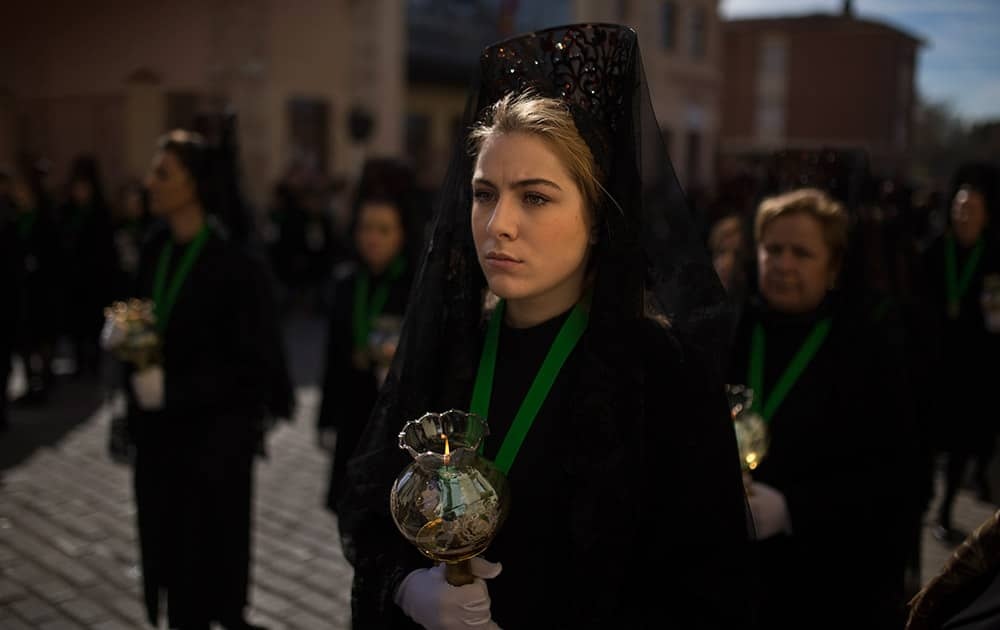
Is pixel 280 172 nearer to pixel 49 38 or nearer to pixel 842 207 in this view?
pixel 49 38

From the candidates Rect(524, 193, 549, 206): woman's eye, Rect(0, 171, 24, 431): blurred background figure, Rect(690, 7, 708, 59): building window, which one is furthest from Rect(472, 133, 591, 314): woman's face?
Rect(690, 7, 708, 59): building window

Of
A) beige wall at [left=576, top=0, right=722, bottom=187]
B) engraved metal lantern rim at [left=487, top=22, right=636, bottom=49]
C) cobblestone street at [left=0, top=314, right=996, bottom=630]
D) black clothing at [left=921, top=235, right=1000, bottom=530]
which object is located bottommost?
cobblestone street at [left=0, top=314, right=996, bottom=630]

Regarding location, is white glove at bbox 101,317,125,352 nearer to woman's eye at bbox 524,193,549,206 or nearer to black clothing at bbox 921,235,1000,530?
woman's eye at bbox 524,193,549,206

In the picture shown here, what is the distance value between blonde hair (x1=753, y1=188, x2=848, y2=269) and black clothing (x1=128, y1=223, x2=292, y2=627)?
2.26 m

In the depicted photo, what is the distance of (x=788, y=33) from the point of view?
139ft

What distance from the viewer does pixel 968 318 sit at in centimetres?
594

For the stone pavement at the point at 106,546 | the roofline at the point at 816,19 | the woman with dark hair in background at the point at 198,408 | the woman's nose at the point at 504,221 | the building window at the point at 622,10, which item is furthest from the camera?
the roofline at the point at 816,19

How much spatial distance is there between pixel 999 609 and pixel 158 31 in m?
17.7

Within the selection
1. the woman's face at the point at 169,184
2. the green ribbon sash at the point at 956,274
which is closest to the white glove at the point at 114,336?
the woman's face at the point at 169,184

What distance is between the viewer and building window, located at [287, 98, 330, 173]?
1659 cm

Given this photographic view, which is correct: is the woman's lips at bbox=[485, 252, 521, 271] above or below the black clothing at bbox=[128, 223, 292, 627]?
above

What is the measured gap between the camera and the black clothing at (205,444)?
3674mm

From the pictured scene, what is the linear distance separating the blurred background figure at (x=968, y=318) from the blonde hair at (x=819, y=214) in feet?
10.1

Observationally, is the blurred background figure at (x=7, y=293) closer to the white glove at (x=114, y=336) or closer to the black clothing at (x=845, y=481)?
the white glove at (x=114, y=336)
